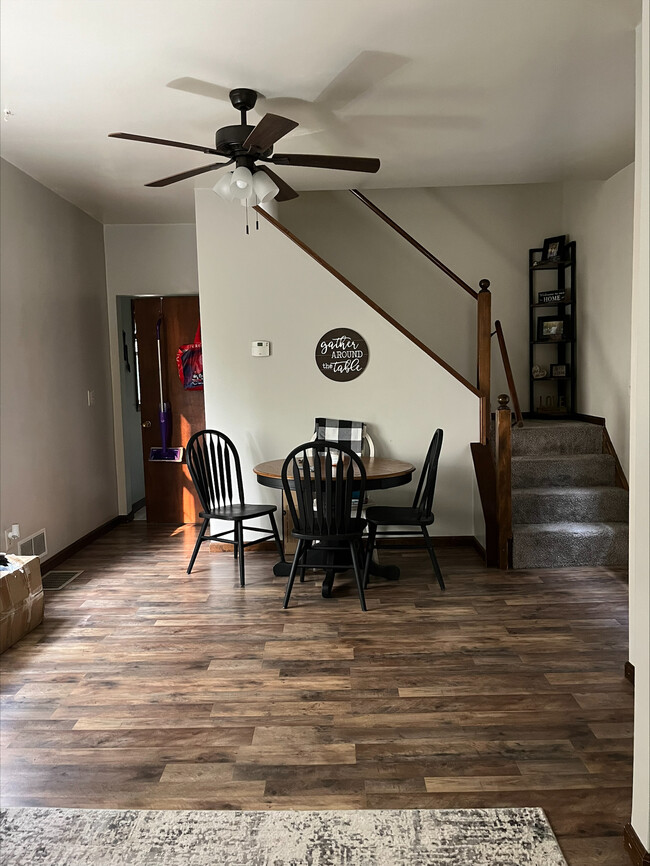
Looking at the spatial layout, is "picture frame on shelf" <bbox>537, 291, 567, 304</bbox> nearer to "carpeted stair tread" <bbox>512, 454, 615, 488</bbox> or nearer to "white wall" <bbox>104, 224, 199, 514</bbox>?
"carpeted stair tread" <bbox>512, 454, 615, 488</bbox>

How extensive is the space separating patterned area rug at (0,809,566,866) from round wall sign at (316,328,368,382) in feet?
11.5

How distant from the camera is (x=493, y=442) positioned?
5.32m

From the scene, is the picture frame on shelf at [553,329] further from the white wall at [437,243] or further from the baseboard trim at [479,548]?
the baseboard trim at [479,548]

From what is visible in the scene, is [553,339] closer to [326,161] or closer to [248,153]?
[326,161]

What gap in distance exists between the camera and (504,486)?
4.61 meters

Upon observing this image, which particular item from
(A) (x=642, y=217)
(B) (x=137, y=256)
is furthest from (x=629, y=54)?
(B) (x=137, y=256)

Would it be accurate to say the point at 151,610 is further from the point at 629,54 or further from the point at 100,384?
the point at 629,54

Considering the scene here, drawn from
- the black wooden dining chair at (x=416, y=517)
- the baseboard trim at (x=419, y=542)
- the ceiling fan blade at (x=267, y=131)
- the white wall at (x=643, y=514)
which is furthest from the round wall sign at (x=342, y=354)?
the white wall at (x=643, y=514)

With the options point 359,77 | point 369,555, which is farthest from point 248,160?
point 369,555

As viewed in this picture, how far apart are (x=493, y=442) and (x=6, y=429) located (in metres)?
3.47

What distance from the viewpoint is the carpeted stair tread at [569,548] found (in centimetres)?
457

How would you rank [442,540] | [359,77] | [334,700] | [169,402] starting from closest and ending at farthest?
[334,700] → [359,77] → [442,540] → [169,402]

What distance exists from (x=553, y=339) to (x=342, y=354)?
2022 millimetres

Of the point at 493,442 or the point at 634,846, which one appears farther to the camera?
the point at 493,442
